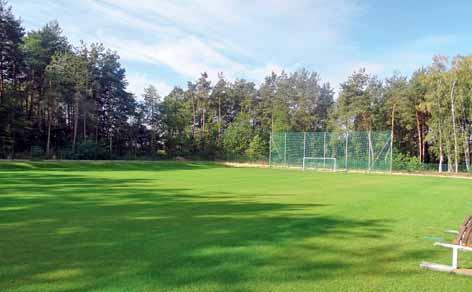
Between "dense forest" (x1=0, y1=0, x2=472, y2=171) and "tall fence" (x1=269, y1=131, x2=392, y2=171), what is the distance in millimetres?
4668

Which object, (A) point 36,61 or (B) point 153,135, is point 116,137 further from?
(A) point 36,61

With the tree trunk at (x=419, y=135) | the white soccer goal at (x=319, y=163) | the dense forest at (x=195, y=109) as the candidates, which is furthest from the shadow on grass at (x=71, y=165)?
the tree trunk at (x=419, y=135)

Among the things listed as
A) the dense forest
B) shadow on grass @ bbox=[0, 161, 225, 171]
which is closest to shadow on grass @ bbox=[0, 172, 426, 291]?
shadow on grass @ bbox=[0, 161, 225, 171]

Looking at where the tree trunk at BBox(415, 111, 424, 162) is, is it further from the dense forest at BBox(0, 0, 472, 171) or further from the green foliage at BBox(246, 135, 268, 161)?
the green foliage at BBox(246, 135, 268, 161)

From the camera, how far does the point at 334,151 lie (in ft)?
137

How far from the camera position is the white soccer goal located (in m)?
40.6

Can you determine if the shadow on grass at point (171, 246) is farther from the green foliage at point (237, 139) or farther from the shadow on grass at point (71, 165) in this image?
the green foliage at point (237, 139)

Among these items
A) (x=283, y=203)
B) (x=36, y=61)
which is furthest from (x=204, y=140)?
(x=283, y=203)

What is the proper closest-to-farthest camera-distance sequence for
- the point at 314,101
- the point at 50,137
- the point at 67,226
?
the point at 67,226, the point at 50,137, the point at 314,101

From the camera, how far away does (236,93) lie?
193 feet

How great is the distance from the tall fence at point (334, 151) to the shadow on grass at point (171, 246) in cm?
3043

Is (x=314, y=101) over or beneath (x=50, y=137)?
over

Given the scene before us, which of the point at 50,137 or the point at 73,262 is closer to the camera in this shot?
the point at 73,262

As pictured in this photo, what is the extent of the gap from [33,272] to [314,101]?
174 ft
